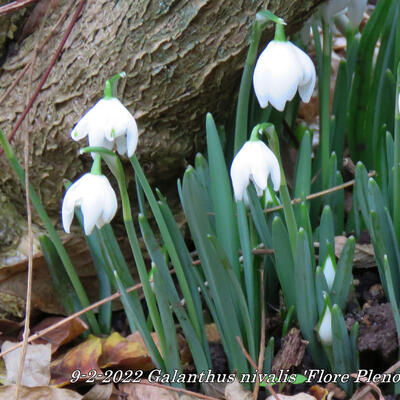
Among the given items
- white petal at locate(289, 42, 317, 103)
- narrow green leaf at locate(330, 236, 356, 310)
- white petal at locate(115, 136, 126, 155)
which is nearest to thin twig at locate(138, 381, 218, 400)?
narrow green leaf at locate(330, 236, 356, 310)

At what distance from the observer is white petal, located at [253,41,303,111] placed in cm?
102

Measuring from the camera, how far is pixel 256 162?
1.07 meters

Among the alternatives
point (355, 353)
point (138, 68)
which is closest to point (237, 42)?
point (138, 68)

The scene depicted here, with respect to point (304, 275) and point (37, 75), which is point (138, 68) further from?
point (304, 275)

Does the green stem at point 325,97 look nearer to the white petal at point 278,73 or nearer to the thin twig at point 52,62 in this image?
the white petal at point 278,73

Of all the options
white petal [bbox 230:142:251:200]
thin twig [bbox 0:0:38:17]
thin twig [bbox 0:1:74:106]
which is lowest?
white petal [bbox 230:142:251:200]

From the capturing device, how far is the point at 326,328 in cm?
122

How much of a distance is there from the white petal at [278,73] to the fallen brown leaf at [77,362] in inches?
30.3

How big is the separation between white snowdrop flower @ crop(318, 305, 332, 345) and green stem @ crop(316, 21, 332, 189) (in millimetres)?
503

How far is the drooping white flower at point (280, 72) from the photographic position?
1.02 metres

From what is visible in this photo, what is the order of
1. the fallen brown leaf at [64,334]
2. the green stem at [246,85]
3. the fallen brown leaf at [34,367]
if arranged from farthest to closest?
the fallen brown leaf at [64,334], the fallen brown leaf at [34,367], the green stem at [246,85]

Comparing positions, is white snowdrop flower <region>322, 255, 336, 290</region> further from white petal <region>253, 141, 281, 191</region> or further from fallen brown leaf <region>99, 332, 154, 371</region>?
fallen brown leaf <region>99, 332, 154, 371</region>

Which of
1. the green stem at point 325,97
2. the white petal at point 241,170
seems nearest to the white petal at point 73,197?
the white petal at point 241,170

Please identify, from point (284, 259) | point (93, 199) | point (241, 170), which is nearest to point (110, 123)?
point (93, 199)
